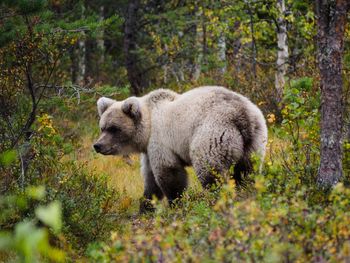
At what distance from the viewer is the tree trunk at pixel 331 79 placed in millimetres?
5070

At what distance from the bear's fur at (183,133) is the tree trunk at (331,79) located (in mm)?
1278

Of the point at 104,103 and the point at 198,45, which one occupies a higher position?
the point at 104,103

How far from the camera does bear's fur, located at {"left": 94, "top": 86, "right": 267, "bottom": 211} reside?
6.39 metres

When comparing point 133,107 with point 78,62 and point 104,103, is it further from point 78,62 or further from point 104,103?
point 78,62

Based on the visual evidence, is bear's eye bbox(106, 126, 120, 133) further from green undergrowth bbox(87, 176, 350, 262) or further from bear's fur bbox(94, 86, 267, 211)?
green undergrowth bbox(87, 176, 350, 262)

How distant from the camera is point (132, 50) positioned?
50.8ft

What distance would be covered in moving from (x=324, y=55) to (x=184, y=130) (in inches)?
88.7

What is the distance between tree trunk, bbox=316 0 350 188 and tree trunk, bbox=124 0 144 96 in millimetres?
10246

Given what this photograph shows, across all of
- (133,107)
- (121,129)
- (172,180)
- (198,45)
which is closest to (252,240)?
(172,180)

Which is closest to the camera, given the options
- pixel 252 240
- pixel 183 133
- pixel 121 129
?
pixel 252 240

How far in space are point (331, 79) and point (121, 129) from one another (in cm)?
363

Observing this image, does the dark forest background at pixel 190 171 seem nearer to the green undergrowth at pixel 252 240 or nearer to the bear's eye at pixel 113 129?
the green undergrowth at pixel 252 240

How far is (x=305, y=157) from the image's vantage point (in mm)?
6109

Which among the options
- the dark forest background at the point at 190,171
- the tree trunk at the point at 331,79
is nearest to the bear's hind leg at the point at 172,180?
the dark forest background at the point at 190,171
